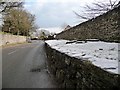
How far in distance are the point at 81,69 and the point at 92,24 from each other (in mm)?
7593

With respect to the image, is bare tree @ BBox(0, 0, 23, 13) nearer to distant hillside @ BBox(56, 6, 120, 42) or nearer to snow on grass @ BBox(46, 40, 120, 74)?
distant hillside @ BBox(56, 6, 120, 42)

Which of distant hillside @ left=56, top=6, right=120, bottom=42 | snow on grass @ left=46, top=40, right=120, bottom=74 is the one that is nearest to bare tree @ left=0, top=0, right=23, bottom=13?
distant hillside @ left=56, top=6, right=120, bottom=42

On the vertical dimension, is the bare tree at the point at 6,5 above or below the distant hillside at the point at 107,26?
above

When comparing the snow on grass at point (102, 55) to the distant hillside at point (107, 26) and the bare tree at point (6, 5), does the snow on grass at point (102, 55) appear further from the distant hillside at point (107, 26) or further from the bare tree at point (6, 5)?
the bare tree at point (6, 5)

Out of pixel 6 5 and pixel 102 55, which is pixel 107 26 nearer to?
pixel 102 55

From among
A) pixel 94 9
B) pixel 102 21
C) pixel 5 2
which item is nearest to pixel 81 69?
pixel 102 21

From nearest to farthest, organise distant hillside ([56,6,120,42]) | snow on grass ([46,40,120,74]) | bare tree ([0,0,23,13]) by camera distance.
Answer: snow on grass ([46,40,120,74]), distant hillside ([56,6,120,42]), bare tree ([0,0,23,13])

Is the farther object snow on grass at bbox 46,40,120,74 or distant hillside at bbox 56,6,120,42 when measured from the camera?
distant hillside at bbox 56,6,120,42

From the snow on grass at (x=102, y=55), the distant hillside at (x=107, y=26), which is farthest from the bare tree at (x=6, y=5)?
the snow on grass at (x=102, y=55)

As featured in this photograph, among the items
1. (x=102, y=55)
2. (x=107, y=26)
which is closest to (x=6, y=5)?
(x=107, y=26)

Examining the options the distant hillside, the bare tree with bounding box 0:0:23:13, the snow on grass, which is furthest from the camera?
the bare tree with bounding box 0:0:23:13

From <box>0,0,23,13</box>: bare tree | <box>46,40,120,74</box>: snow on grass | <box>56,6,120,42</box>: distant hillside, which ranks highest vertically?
<box>0,0,23,13</box>: bare tree

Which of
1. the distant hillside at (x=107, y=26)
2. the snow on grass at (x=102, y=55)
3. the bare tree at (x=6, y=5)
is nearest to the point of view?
the snow on grass at (x=102, y=55)

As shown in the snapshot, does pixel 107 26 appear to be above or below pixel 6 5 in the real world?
below
